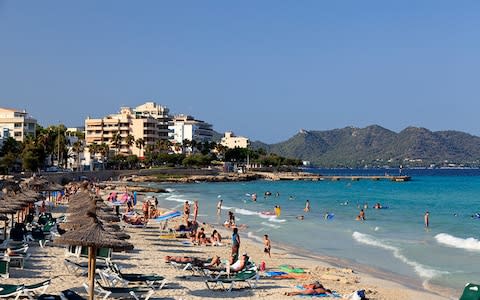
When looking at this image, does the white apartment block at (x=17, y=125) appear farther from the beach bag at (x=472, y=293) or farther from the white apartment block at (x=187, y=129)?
the beach bag at (x=472, y=293)

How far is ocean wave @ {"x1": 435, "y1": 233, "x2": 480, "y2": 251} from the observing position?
26.8 m

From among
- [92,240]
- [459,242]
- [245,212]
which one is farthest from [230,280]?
[245,212]

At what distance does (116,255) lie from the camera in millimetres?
18312

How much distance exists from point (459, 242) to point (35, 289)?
22.3m

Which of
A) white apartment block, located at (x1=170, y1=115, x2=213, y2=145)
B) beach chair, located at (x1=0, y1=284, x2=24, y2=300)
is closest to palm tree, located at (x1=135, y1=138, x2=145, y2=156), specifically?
white apartment block, located at (x1=170, y1=115, x2=213, y2=145)

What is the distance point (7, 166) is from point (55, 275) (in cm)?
5172

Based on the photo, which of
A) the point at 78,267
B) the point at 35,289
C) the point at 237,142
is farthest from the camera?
the point at 237,142

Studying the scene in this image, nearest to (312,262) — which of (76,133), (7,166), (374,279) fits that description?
(374,279)

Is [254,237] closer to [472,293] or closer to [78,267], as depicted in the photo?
[78,267]

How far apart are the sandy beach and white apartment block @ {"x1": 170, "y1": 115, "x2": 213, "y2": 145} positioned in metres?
123

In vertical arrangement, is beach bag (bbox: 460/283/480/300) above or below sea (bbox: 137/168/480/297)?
above

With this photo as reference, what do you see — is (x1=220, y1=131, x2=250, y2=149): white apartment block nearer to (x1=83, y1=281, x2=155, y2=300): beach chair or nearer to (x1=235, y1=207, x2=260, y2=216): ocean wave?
(x1=235, y1=207, x2=260, y2=216): ocean wave

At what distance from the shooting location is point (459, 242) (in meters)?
28.5

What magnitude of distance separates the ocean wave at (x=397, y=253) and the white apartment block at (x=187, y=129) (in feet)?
381
